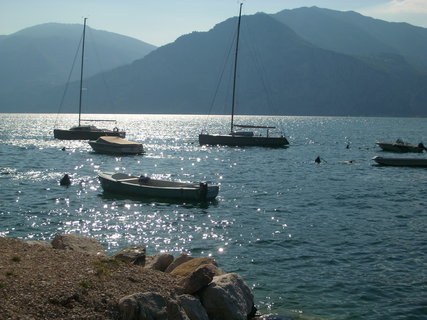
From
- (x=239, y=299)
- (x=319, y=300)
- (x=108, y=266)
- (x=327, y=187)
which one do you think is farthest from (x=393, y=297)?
(x=327, y=187)

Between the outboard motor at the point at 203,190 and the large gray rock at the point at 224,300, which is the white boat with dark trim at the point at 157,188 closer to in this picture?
the outboard motor at the point at 203,190

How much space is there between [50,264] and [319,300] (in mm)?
7363

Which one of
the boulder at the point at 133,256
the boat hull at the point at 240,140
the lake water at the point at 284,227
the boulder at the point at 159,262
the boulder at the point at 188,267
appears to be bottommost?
the lake water at the point at 284,227

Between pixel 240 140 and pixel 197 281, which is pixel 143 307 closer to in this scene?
pixel 197 281

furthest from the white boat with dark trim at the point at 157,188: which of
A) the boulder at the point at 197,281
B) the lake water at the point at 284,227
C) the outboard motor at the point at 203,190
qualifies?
the boulder at the point at 197,281

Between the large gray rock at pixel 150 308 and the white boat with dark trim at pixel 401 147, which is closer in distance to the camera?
the large gray rock at pixel 150 308

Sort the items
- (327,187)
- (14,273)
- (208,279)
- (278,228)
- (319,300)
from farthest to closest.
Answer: (327,187), (278,228), (319,300), (208,279), (14,273)

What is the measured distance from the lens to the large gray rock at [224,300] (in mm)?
11695

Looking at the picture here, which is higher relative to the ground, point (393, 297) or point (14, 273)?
point (14, 273)

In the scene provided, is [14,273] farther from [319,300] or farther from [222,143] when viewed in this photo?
[222,143]

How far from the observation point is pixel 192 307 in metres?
11.2

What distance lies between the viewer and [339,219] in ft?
84.1

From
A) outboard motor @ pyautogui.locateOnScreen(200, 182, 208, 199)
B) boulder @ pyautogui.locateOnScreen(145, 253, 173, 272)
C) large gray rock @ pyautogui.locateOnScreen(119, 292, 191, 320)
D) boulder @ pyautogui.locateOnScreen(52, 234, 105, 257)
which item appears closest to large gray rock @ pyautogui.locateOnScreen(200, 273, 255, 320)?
large gray rock @ pyautogui.locateOnScreen(119, 292, 191, 320)

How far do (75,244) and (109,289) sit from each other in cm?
550
